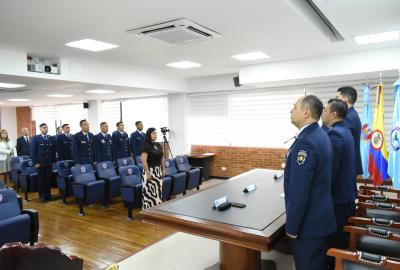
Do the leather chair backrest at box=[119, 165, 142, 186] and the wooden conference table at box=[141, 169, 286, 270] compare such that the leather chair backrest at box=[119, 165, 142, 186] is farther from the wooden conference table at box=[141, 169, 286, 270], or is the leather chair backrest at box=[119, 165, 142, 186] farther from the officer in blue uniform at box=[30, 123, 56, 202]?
the wooden conference table at box=[141, 169, 286, 270]

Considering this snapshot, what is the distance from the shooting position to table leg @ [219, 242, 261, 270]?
111 inches

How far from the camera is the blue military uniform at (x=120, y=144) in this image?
317 inches

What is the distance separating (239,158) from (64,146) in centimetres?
452

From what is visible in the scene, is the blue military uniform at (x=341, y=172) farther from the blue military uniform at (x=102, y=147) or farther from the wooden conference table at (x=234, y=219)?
the blue military uniform at (x=102, y=147)

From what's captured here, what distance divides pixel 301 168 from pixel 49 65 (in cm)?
487

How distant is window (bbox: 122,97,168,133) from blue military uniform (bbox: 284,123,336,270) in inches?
303

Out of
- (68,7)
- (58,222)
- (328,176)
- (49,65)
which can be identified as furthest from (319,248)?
(49,65)

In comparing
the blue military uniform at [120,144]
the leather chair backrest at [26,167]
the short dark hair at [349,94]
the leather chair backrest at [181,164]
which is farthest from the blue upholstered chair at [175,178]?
the short dark hair at [349,94]

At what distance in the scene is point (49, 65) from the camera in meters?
5.29

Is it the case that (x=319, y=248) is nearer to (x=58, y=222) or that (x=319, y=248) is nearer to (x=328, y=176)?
(x=328, y=176)

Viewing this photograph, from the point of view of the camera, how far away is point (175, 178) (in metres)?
6.00

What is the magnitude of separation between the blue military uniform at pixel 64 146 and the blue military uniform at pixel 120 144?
3.62 feet

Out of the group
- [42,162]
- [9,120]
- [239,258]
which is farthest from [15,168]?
[9,120]

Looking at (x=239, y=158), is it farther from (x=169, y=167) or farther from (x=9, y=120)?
(x=9, y=120)
